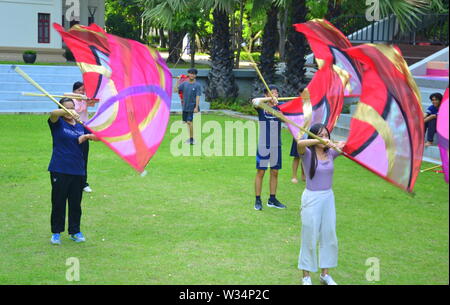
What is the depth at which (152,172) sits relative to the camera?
44.6 ft

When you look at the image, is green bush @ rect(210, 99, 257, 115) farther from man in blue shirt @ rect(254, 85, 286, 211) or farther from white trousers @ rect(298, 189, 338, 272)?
white trousers @ rect(298, 189, 338, 272)

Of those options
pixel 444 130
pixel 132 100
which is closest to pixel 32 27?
pixel 132 100

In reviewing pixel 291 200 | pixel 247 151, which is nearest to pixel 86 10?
pixel 247 151

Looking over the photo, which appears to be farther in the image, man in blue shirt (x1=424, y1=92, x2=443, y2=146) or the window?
the window

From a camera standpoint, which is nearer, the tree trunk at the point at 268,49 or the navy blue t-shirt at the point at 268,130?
the navy blue t-shirt at the point at 268,130

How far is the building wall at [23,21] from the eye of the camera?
34.4m

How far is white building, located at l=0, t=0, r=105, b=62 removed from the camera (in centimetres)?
3438

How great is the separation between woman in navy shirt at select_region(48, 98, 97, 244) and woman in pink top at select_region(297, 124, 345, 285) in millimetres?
2754

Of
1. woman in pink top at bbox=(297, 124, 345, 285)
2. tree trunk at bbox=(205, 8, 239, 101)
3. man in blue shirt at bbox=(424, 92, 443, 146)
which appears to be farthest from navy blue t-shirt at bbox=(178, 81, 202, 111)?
woman in pink top at bbox=(297, 124, 345, 285)

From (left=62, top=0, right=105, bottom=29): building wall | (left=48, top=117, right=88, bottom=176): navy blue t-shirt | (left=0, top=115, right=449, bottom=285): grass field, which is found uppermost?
(left=62, top=0, right=105, bottom=29): building wall

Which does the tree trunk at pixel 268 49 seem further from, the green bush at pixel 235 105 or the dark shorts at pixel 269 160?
the dark shorts at pixel 269 160

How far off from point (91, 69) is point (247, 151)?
7.89m

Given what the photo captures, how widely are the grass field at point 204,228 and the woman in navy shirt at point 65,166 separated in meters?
0.36

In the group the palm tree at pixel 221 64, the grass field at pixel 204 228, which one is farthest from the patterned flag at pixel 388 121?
the palm tree at pixel 221 64
